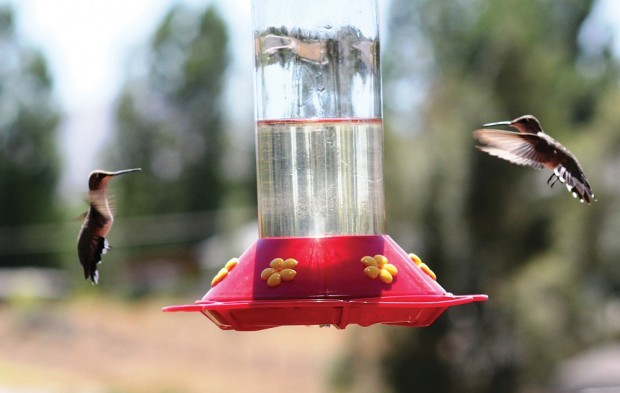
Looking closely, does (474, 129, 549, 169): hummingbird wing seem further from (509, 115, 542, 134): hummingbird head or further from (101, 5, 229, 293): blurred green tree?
(101, 5, 229, 293): blurred green tree

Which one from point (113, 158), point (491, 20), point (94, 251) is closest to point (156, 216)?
point (113, 158)

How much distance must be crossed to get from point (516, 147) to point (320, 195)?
3.42 ft

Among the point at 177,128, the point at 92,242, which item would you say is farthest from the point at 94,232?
the point at 177,128

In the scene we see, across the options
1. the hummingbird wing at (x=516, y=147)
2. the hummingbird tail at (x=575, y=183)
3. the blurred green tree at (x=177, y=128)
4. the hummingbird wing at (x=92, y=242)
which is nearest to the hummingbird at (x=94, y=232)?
the hummingbird wing at (x=92, y=242)

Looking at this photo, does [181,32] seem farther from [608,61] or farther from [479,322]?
[479,322]

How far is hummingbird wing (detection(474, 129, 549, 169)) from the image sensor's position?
17.2 ft

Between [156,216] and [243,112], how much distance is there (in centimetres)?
582

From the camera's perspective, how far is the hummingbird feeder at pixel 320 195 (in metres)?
4.36

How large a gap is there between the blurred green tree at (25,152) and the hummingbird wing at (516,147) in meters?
32.7

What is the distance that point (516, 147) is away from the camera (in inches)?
209

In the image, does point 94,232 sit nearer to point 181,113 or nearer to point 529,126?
point 529,126

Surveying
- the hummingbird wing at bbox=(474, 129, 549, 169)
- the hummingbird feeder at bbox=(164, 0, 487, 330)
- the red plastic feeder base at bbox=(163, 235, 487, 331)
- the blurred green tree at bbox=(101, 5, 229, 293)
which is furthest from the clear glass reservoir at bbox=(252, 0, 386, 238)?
the blurred green tree at bbox=(101, 5, 229, 293)

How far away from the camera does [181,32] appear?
49219mm

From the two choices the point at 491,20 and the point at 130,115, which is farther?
the point at 130,115
